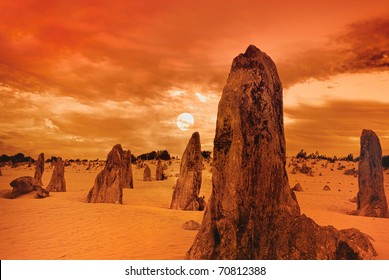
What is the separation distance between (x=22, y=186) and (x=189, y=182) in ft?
29.7

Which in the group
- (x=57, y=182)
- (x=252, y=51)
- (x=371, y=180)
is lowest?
(x=57, y=182)

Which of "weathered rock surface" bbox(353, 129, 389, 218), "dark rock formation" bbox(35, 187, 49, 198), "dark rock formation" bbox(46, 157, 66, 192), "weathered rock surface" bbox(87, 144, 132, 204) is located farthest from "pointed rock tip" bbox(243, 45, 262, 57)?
"dark rock formation" bbox(46, 157, 66, 192)

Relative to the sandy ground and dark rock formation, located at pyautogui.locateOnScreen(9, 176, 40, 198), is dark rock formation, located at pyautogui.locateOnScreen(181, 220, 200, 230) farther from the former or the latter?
dark rock formation, located at pyautogui.locateOnScreen(9, 176, 40, 198)

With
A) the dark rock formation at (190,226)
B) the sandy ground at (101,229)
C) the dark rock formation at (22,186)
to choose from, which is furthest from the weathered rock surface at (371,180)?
the dark rock formation at (22,186)

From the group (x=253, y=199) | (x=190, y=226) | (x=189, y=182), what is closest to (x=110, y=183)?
(x=189, y=182)

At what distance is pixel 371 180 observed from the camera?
53.5 ft

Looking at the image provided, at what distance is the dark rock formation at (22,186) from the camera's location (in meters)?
19.0

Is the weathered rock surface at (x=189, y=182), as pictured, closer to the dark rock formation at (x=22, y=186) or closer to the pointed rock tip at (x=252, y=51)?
the dark rock formation at (x=22, y=186)

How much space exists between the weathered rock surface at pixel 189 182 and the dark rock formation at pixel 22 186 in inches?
309

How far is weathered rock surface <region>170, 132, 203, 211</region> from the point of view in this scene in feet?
54.4

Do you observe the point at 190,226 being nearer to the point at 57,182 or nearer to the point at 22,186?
the point at 22,186

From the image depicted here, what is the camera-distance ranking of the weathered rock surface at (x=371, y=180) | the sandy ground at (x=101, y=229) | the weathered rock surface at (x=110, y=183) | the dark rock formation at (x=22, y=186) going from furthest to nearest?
the dark rock formation at (x=22, y=186) → the weathered rock surface at (x=110, y=183) → the weathered rock surface at (x=371, y=180) → the sandy ground at (x=101, y=229)

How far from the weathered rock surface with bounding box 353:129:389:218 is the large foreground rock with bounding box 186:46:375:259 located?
971cm

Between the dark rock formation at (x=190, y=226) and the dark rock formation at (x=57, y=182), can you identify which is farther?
the dark rock formation at (x=57, y=182)
